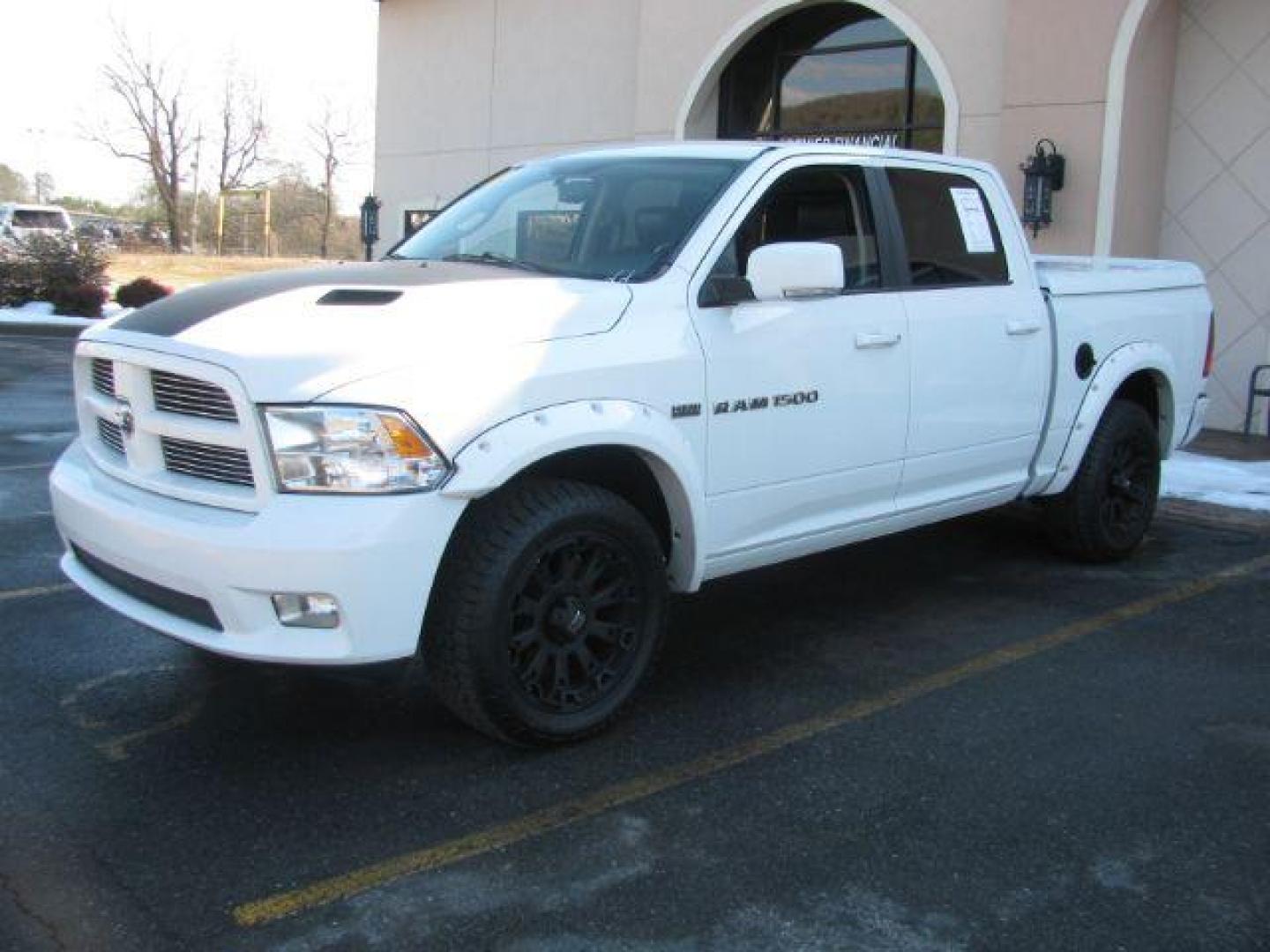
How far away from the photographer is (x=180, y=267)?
3762 centimetres

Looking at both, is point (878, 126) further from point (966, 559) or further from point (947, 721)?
point (947, 721)

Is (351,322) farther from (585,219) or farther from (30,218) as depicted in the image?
(30,218)

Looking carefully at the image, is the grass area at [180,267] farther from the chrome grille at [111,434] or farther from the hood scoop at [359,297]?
the hood scoop at [359,297]

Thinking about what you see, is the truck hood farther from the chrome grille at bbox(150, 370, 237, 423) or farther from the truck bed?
the truck bed

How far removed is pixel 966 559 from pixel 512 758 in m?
3.54

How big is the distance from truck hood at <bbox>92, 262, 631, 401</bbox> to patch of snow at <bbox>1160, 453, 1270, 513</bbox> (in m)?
5.35

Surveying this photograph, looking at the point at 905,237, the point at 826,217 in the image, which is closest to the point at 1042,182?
the point at 905,237

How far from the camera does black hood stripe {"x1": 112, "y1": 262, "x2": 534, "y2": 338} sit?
4.00m

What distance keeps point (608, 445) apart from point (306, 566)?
1.07 meters

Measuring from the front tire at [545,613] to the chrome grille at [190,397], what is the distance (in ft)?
2.48

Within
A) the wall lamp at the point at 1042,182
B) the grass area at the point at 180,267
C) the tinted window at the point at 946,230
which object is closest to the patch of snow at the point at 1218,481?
the wall lamp at the point at 1042,182

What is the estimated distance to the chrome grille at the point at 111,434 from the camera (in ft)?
13.5

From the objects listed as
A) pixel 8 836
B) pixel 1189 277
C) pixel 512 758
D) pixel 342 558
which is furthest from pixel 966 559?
pixel 8 836

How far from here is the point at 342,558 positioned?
3.44 m
